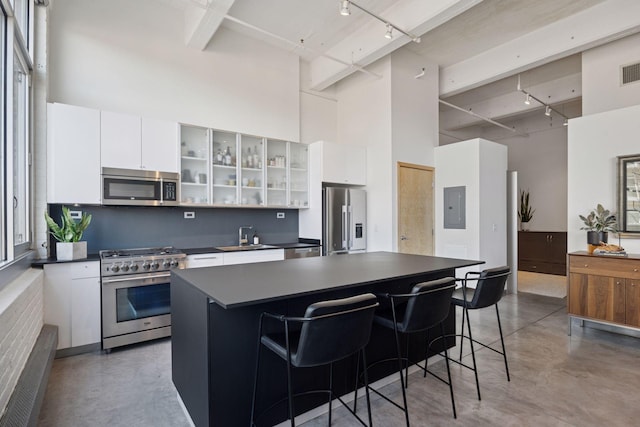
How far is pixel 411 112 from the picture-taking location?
5555 millimetres

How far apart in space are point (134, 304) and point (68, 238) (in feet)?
2.99

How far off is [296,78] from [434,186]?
10.1 feet

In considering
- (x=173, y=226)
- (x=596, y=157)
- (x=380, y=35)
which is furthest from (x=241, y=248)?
(x=596, y=157)

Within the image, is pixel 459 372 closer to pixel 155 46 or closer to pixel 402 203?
pixel 402 203

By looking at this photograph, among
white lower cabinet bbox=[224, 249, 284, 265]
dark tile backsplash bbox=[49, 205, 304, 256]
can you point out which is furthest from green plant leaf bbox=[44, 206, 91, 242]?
white lower cabinet bbox=[224, 249, 284, 265]

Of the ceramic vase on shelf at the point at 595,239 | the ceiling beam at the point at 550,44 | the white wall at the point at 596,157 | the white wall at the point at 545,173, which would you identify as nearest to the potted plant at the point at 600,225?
the ceramic vase on shelf at the point at 595,239

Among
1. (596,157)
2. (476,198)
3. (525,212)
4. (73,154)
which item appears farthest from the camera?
(525,212)

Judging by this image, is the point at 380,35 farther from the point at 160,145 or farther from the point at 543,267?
the point at 543,267

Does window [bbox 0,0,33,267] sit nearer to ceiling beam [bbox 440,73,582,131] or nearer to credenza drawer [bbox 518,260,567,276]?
ceiling beam [bbox 440,73,582,131]

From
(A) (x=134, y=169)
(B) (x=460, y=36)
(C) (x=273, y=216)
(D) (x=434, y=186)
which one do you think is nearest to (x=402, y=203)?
(D) (x=434, y=186)

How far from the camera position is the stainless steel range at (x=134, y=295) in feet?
10.7

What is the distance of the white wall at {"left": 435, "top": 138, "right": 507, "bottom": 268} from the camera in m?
5.46

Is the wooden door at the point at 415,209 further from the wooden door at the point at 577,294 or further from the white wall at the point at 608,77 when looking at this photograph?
the white wall at the point at 608,77

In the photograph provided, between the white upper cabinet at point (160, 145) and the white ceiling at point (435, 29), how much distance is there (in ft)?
4.37
